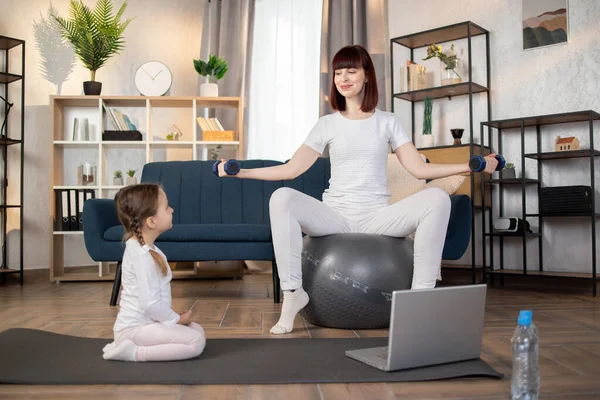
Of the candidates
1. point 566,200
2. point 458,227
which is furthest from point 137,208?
point 566,200

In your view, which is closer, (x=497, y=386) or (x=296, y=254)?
(x=497, y=386)

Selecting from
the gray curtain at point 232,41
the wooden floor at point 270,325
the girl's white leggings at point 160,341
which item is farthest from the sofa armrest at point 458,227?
the gray curtain at point 232,41

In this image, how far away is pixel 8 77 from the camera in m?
4.49

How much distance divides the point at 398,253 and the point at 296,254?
371 mm

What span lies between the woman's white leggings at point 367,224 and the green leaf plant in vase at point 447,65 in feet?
7.45

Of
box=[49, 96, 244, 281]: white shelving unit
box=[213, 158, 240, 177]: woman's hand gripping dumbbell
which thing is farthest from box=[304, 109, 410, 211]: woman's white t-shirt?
box=[49, 96, 244, 281]: white shelving unit

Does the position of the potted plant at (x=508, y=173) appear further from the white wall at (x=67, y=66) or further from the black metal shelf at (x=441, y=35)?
the white wall at (x=67, y=66)

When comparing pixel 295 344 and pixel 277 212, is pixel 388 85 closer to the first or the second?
pixel 277 212

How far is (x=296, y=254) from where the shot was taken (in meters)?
2.27

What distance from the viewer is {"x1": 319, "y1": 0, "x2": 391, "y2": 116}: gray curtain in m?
4.76

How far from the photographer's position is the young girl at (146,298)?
1.72m

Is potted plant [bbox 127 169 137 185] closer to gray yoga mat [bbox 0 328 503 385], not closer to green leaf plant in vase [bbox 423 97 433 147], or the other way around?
green leaf plant in vase [bbox 423 97 433 147]

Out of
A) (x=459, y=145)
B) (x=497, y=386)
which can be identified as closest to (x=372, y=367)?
(x=497, y=386)

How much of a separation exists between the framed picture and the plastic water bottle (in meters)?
3.09
